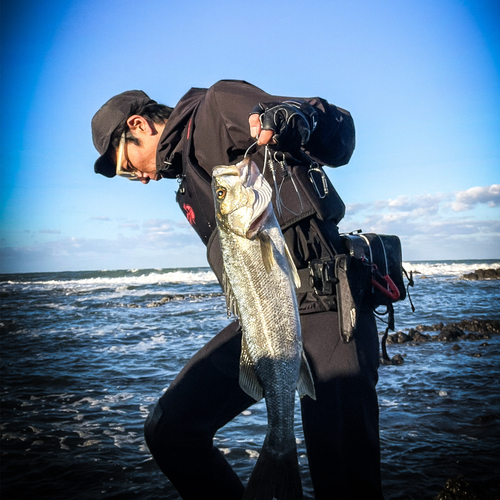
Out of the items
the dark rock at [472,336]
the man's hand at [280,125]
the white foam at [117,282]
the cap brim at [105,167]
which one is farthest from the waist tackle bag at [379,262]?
the white foam at [117,282]

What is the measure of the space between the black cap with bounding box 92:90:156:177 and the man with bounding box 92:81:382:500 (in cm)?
54

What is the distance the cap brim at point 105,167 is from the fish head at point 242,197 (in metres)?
1.71

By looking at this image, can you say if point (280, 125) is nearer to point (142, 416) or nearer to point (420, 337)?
point (142, 416)

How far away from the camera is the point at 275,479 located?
240 centimetres

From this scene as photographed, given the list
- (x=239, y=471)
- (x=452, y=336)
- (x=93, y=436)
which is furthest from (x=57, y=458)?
(x=452, y=336)

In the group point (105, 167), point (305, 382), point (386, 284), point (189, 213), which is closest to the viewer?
point (305, 382)

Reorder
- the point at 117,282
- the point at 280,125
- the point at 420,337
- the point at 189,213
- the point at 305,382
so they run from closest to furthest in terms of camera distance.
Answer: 1. the point at 280,125
2. the point at 305,382
3. the point at 189,213
4. the point at 420,337
5. the point at 117,282

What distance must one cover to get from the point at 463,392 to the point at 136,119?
5.69 metres

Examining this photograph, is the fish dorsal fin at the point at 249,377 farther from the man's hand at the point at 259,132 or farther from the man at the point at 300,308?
the man's hand at the point at 259,132

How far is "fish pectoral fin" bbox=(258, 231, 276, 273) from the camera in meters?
2.39

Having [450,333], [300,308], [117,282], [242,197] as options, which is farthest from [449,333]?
[117,282]

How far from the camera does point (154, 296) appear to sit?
22.0m

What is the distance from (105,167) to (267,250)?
2291mm

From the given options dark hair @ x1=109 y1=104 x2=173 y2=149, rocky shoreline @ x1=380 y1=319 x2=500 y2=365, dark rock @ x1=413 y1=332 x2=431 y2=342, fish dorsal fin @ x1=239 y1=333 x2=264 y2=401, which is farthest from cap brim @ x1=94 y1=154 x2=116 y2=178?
dark rock @ x1=413 y1=332 x2=431 y2=342
